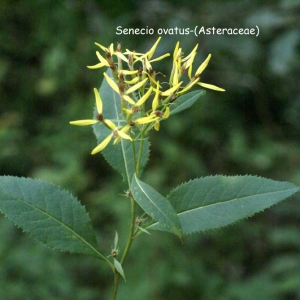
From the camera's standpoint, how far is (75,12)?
3.31 metres

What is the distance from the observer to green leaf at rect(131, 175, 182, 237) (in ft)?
3.33

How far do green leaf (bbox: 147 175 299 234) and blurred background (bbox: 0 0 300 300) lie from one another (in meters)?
1.68

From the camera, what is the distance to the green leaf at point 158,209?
1016 mm

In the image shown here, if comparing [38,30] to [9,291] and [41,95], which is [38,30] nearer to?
[41,95]

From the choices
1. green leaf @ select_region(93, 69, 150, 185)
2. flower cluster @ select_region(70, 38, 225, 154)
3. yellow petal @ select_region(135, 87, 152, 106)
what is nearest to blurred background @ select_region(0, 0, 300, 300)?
green leaf @ select_region(93, 69, 150, 185)

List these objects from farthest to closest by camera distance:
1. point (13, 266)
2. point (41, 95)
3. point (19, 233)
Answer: point (41, 95)
point (19, 233)
point (13, 266)

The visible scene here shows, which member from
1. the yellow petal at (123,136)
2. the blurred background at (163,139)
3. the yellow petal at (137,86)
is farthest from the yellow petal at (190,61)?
the blurred background at (163,139)

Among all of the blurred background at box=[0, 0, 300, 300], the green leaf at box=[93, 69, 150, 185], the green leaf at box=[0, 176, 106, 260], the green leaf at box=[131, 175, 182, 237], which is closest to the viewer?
the green leaf at box=[131, 175, 182, 237]

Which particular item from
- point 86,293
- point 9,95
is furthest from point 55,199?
point 9,95

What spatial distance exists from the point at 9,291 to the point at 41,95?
2227mm

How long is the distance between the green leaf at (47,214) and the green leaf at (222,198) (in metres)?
0.17

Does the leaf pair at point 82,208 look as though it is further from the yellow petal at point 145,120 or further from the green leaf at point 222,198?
the yellow petal at point 145,120

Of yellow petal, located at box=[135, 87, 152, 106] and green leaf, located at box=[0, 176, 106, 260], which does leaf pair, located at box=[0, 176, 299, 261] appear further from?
yellow petal, located at box=[135, 87, 152, 106]

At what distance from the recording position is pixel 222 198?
121 cm
